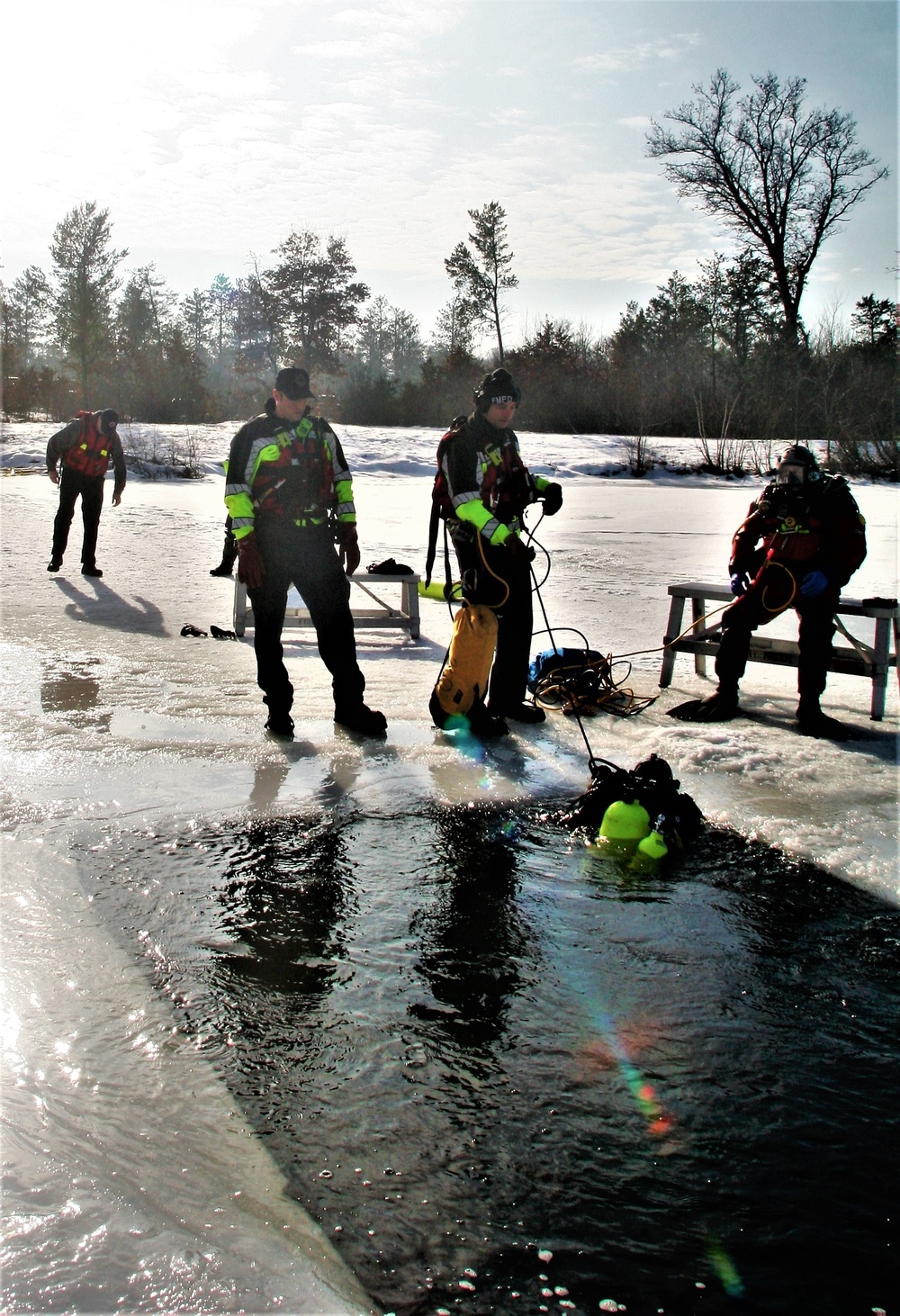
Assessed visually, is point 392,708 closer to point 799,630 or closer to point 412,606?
point 412,606

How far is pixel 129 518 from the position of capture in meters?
15.3

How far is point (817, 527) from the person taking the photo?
5660 mm

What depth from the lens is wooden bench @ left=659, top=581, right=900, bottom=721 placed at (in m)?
5.72

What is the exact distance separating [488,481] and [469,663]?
3.18 feet

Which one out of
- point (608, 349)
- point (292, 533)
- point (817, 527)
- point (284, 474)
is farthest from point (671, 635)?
point (608, 349)

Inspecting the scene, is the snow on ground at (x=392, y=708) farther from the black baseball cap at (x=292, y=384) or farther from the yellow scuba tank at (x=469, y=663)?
the black baseball cap at (x=292, y=384)

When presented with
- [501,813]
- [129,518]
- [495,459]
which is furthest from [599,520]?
[501,813]

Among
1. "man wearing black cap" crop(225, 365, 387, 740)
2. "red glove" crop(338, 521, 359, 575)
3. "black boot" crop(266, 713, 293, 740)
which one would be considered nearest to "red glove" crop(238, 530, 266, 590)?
"man wearing black cap" crop(225, 365, 387, 740)

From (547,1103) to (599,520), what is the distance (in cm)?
1355

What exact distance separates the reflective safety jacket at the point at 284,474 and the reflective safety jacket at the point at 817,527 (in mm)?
2287

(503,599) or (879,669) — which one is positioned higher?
(503,599)

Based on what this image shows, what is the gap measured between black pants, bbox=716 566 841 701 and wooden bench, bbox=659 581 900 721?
114 mm

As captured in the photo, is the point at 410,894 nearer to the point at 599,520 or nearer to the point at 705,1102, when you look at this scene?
the point at 705,1102

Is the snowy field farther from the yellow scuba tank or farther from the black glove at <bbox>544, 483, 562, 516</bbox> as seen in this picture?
the black glove at <bbox>544, 483, 562, 516</bbox>
